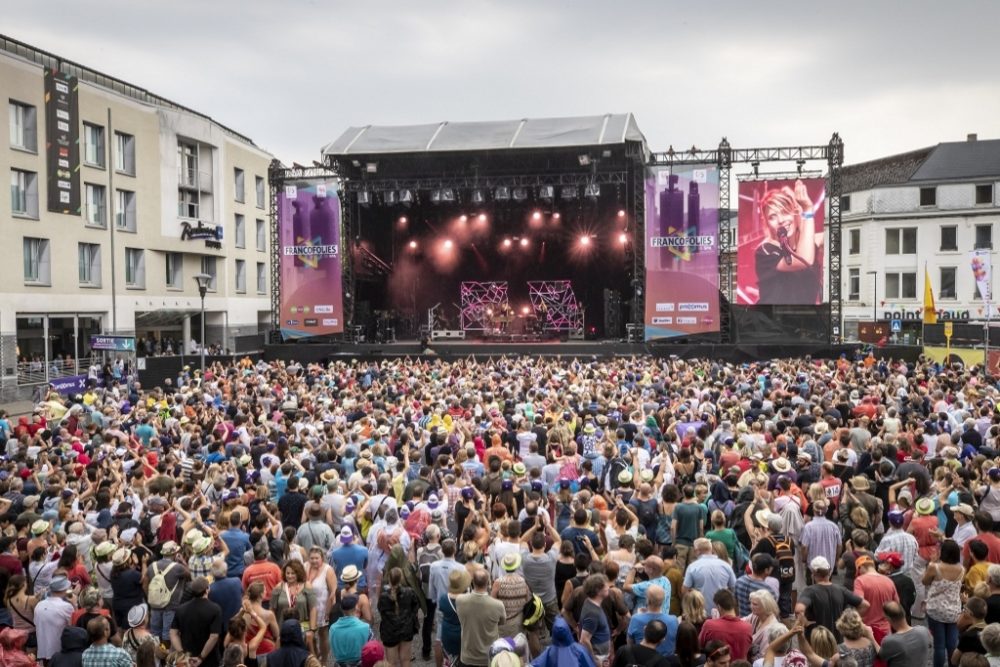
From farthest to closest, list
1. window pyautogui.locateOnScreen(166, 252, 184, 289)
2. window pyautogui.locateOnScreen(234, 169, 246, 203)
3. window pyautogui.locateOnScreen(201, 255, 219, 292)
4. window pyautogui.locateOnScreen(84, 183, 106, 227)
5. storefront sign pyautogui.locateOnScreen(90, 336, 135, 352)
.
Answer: window pyautogui.locateOnScreen(234, 169, 246, 203)
window pyautogui.locateOnScreen(201, 255, 219, 292)
window pyautogui.locateOnScreen(166, 252, 184, 289)
window pyautogui.locateOnScreen(84, 183, 106, 227)
storefront sign pyautogui.locateOnScreen(90, 336, 135, 352)

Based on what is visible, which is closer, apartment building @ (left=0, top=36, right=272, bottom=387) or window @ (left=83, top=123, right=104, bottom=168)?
apartment building @ (left=0, top=36, right=272, bottom=387)

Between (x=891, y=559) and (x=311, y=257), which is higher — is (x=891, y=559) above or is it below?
below

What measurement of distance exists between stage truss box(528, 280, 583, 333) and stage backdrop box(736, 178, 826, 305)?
308 inches

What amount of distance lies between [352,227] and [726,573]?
79.7ft

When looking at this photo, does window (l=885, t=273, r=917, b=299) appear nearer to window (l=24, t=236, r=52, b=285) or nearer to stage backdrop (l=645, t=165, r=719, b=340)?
stage backdrop (l=645, t=165, r=719, b=340)

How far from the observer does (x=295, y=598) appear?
18.3 ft

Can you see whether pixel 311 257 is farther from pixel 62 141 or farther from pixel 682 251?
pixel 682 251

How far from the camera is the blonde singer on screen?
2498cm

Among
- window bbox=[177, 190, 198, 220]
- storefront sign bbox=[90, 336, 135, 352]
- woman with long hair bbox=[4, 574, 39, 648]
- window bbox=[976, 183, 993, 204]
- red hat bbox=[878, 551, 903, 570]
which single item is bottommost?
woman with long hair bbox=[4, 574, 39, 648]

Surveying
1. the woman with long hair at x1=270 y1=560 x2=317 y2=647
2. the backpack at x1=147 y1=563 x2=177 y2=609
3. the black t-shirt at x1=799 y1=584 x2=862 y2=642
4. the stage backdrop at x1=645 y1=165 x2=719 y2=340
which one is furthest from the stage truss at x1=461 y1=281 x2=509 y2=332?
the black t-shirt at x1=799 y1=584 x2=862 y2=642

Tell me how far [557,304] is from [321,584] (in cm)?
2627

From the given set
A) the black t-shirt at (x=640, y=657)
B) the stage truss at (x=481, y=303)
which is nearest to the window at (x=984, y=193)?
the stage truss at (x=481, y=303)

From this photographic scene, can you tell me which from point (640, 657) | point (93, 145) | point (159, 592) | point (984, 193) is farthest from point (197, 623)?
point (984, 193)

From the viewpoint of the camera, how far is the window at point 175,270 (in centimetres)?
3509
